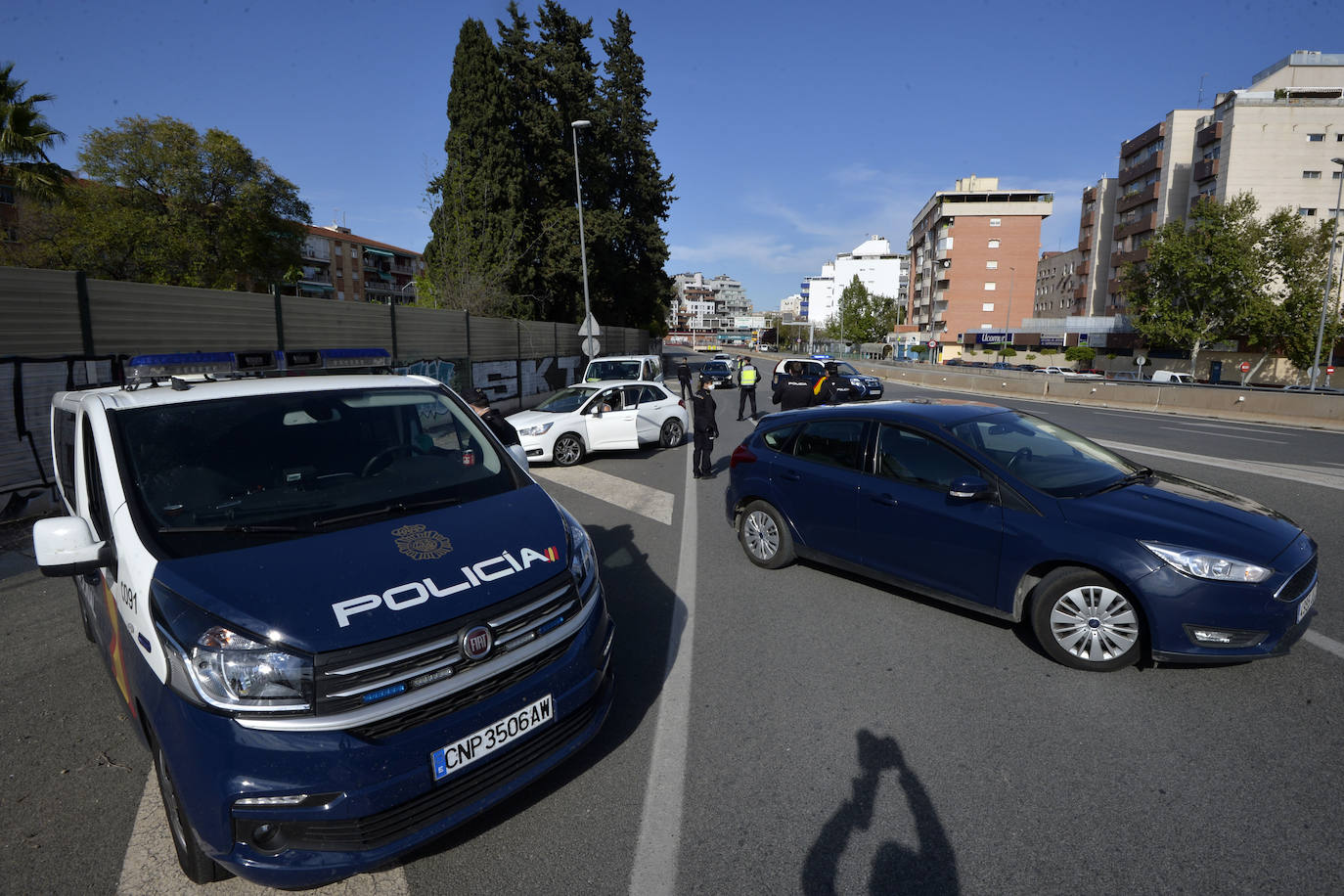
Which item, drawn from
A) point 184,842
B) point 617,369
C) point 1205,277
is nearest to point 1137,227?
point 1205,277

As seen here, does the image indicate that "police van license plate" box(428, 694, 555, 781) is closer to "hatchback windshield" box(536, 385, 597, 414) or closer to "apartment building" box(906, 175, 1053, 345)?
"hatchback windshield" box(536, 385, 597, 414)

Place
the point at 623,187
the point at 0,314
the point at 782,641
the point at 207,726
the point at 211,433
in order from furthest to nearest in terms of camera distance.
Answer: the point at 623,187 < the point at 0,314 < the point at 782,641 < the point at 211,433 < the point at 207,726

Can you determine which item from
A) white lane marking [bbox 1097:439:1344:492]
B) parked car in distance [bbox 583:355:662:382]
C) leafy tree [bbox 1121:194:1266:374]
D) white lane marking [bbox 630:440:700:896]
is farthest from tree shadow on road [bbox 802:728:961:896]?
leafy tree [bbox 1121:194:1266:374]

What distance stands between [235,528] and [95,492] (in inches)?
35.3

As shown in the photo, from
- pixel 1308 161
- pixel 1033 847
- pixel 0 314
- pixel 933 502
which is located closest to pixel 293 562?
pixel 1033 847

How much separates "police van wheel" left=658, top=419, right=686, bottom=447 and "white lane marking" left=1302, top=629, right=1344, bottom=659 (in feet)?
33.5

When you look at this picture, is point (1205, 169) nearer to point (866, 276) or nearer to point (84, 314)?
point (84, 314)

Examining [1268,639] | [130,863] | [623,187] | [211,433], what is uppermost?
[623,187]

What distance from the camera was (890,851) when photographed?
2695mm

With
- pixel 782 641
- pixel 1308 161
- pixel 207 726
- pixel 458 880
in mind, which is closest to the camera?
pixel 207 726

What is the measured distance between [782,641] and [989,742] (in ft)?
4.85

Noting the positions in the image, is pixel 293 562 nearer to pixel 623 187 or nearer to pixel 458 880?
pixel 458 880

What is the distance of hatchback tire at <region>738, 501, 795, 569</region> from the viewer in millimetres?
5938

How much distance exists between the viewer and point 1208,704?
3.70m
